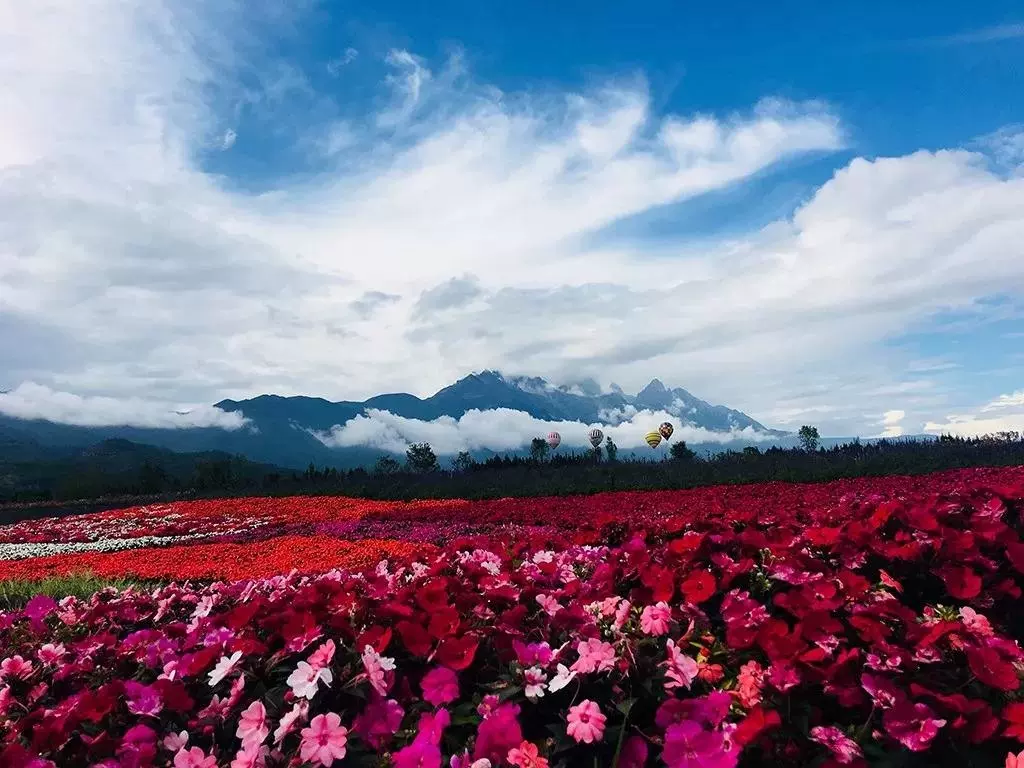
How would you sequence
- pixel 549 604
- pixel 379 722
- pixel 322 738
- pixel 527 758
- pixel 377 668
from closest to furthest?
pixel 527 758
pixel 322 738
pixel 379 722
pixel 377 668
pixel 549 604

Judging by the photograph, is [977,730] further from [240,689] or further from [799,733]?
[240,689]

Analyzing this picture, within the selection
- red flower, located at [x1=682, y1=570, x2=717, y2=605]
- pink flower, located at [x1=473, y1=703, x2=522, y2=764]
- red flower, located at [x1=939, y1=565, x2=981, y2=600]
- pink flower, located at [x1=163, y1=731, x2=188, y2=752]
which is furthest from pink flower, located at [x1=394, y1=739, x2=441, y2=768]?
red flower, located at [x1=939, y1=565, x2=981, y2=600]

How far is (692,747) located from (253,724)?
1.28m

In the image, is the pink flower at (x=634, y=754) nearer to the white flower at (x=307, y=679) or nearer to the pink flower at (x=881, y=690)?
the pink flower at (x=881, y=690)

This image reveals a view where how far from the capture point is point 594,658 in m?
2.32

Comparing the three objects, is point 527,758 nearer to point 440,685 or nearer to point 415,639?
point 440,685

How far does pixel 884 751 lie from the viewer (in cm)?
218

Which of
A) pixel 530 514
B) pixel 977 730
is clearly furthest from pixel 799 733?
pixel 530 514

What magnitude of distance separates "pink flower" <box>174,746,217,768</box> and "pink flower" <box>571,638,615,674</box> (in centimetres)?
110

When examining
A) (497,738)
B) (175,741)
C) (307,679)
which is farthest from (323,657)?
(497,738)

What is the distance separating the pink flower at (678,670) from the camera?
2336 mm

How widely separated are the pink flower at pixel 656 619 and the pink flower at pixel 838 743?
64cm

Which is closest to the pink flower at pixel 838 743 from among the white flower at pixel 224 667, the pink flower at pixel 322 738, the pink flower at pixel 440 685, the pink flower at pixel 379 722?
the pink flower at pixel 440 685

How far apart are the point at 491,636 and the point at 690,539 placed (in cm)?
117
